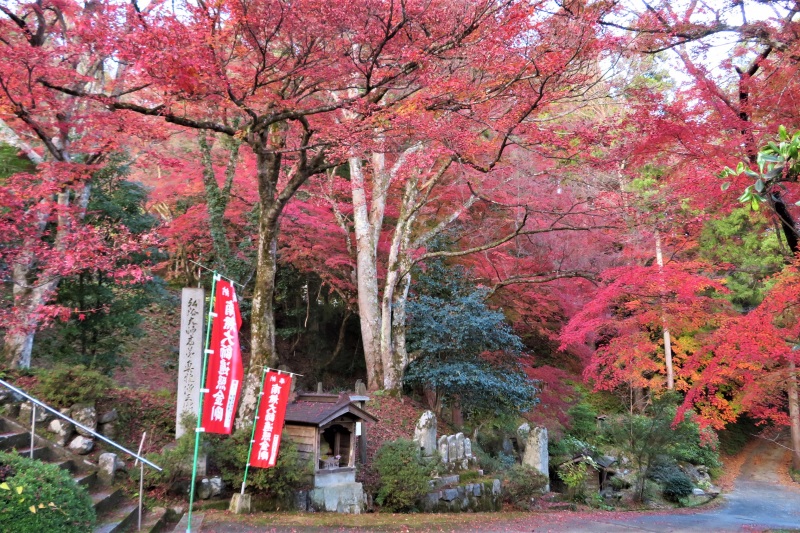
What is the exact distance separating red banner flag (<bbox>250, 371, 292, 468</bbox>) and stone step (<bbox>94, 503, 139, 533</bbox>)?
1.52m

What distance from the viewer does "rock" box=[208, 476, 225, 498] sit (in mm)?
7699

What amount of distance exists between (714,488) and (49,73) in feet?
67.6

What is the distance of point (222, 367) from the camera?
263 inches

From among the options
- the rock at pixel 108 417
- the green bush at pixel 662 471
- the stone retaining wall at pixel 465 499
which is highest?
the rock at pixel 108 417

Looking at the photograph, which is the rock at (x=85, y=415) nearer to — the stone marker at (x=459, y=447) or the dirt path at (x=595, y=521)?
the dirt path at (x=595, y=521)

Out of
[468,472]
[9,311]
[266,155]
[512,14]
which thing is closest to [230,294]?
[266,155]

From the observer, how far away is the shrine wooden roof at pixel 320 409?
863 cm

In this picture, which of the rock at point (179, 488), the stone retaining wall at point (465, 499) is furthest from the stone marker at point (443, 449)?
the rock at point (179, 488)

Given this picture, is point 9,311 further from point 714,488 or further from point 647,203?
point 714,488

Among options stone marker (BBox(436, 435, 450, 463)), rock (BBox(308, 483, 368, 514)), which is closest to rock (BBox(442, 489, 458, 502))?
stone marker (BBox(436, 435, 450, 463))

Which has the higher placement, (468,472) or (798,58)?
(798,58)

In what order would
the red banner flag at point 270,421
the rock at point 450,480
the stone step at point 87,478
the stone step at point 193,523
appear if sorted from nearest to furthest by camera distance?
1. the stone step at point 193,523
2. the stone step at point 87,478
3. the red banner flag at point 270,421
4. the rock at point 450,480

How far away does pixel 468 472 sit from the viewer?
1108 cm

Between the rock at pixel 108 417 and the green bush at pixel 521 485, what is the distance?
7417mm
